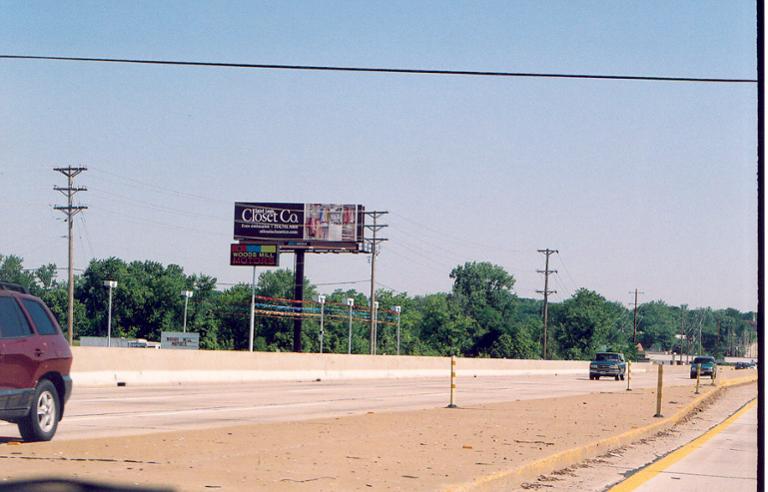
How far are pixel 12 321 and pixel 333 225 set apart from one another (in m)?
86.4

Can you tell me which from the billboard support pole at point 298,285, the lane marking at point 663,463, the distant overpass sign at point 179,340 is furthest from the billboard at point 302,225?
the lane marking at point 663,463

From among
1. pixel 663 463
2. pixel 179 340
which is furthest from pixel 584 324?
pixel 663 463

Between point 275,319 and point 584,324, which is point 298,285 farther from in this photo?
point 584,324

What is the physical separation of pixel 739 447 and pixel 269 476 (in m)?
11.5

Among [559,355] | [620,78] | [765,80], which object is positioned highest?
[620,78]

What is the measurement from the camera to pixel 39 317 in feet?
46.3

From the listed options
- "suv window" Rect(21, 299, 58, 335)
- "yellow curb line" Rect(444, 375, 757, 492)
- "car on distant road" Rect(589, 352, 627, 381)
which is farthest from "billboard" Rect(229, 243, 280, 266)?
"suv window" Rect(21, 299, 58, 335)

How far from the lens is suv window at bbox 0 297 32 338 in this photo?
13273mm

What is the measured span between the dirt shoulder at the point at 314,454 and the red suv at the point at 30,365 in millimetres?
534

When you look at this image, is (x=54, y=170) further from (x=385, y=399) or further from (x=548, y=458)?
(x=548, y=458)

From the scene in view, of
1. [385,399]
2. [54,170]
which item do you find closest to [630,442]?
[385,399]

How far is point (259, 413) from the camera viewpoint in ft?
69.4

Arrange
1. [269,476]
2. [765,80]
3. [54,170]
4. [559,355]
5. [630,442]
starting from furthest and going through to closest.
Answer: [559,355], [54,170], [630,442], [269,476], [765,80]

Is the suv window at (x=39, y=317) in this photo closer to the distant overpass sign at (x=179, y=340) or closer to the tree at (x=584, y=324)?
the distant overpass sign at (x=179, y=340)
